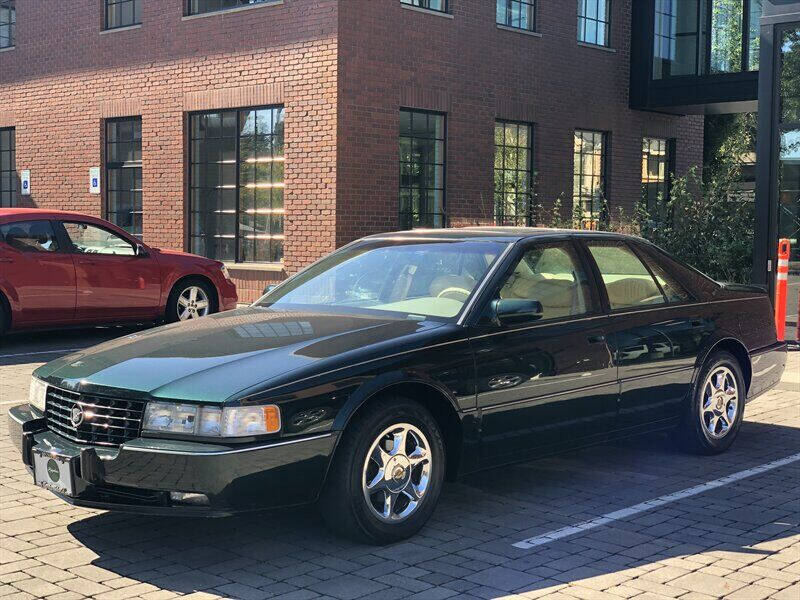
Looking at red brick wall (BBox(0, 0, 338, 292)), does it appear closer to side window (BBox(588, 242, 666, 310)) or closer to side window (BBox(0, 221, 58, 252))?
side window (BBox(0, 221, 58, 252))

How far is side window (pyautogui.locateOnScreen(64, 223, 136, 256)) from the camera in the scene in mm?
13102

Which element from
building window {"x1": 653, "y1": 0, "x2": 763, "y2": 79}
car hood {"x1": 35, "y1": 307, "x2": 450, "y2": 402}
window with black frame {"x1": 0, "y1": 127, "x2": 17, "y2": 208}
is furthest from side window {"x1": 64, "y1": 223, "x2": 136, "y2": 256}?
building window {"x1": 653, "y1": 0, "x2": 763, "y2": 79}

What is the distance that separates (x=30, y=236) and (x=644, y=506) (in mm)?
8993

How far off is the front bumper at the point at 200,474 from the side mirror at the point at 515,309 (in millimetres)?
1270

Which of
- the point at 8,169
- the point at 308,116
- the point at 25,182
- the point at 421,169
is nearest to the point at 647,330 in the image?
the point at 308,116

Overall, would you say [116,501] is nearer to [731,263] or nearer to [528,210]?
[731,263]

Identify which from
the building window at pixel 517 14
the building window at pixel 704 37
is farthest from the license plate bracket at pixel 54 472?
the building window at pixel 704 37

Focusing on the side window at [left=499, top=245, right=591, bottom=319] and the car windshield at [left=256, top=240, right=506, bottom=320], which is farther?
the side window at [left=499, top=245, right=591, bottom=319]

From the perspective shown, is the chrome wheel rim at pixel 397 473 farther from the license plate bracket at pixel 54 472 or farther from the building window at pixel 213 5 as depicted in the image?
the building window at pixel 213 5

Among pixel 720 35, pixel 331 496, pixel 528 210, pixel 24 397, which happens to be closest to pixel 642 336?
pixel 331 496

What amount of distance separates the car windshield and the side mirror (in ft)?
0.61

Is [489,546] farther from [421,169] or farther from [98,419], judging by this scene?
[421,169]

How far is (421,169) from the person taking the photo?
17516mm

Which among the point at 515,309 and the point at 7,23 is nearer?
the point at 515,309
